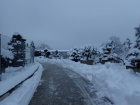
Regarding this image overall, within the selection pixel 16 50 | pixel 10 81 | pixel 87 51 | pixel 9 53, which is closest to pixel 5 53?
pixel 9 53

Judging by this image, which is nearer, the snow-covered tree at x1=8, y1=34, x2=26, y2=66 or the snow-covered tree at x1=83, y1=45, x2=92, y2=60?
the snow-covered tree at x1=8, y1=34, x2=26, y2=66

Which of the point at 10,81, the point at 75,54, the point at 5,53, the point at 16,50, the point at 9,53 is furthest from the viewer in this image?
the point at 75,54

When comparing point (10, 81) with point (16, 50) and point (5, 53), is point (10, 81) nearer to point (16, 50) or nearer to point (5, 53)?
point (5, 53)

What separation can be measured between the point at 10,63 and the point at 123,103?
720cm

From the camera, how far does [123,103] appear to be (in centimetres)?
432

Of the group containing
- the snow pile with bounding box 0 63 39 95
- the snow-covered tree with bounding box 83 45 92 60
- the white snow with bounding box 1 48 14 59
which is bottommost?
the snow pile with bounding box 0 63 39 95

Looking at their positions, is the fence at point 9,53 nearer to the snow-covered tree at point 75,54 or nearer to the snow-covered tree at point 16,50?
the snow-covered tree at point 16,50

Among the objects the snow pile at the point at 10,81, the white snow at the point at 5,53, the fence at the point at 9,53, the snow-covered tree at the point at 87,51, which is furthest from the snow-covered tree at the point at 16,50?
the snow-covered tree at the point at 87,51

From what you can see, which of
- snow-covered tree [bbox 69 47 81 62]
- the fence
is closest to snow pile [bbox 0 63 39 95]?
the fence

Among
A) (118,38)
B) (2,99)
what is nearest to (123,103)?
(2,99)

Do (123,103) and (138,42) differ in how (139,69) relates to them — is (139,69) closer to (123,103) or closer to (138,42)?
A: (138,42)

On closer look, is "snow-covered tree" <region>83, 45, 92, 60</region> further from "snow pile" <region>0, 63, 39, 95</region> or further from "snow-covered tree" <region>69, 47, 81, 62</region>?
"snow pile" <region>0, 63, 39, 95</region>

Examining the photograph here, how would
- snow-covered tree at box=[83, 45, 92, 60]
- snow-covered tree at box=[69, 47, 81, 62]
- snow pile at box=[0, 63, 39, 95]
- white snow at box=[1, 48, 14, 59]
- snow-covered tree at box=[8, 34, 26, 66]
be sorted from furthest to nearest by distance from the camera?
snow-covered tree at box=[69, 47, 81, 62] → snow-covered tree at box=[83, 45, 92, 60] → snow-covered tree at box=[8, 34, 26, 66] → white snow at box=[1, 48, 14, 59] → snow pile at box=[0, 63, 39, 95]

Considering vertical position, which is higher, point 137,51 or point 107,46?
point 107,46
